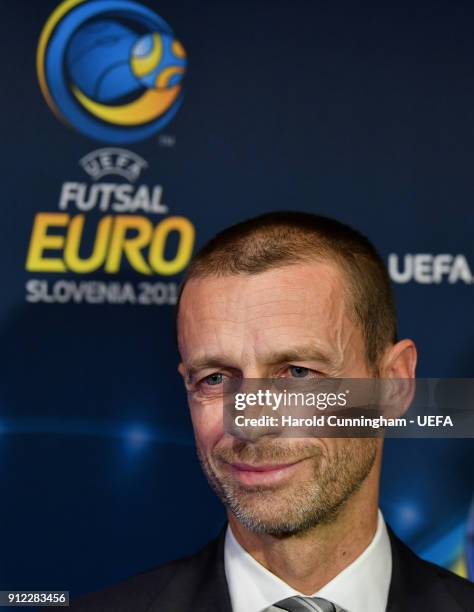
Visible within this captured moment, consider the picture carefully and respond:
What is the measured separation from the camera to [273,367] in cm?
194

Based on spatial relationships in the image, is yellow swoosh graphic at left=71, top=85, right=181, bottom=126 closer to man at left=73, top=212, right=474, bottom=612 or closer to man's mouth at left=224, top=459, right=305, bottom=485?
man at left=73, top=212, right=474, bottom=612

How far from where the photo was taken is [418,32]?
278 centimetres

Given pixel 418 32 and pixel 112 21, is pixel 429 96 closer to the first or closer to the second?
pixel 418 32

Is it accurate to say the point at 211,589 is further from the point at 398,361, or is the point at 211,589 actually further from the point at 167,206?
the point at 167,206

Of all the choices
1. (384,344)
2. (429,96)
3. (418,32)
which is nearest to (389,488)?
(384,344)

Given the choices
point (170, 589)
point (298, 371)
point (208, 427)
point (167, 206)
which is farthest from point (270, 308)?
point (167, 206)

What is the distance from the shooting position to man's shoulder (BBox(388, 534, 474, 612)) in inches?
76.9

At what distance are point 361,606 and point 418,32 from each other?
1632 mm

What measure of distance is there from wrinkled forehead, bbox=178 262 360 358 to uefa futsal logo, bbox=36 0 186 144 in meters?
0.88

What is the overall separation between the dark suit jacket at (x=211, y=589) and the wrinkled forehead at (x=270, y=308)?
0.44 meters

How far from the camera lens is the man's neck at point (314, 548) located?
75.1 inches

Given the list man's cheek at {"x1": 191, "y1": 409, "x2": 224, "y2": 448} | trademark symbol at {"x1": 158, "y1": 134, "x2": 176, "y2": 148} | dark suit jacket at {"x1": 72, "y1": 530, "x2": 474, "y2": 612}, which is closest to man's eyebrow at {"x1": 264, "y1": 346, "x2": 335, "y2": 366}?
man's cheek at {"x1": 191, "y1": 409, "x2": 224, "y2": 448}

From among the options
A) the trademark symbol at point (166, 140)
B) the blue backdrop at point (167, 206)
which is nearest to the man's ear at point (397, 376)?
the blue backdrop at point (167, 206)

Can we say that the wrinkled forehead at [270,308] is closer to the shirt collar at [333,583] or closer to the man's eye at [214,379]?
the man's eye at [214,379]
